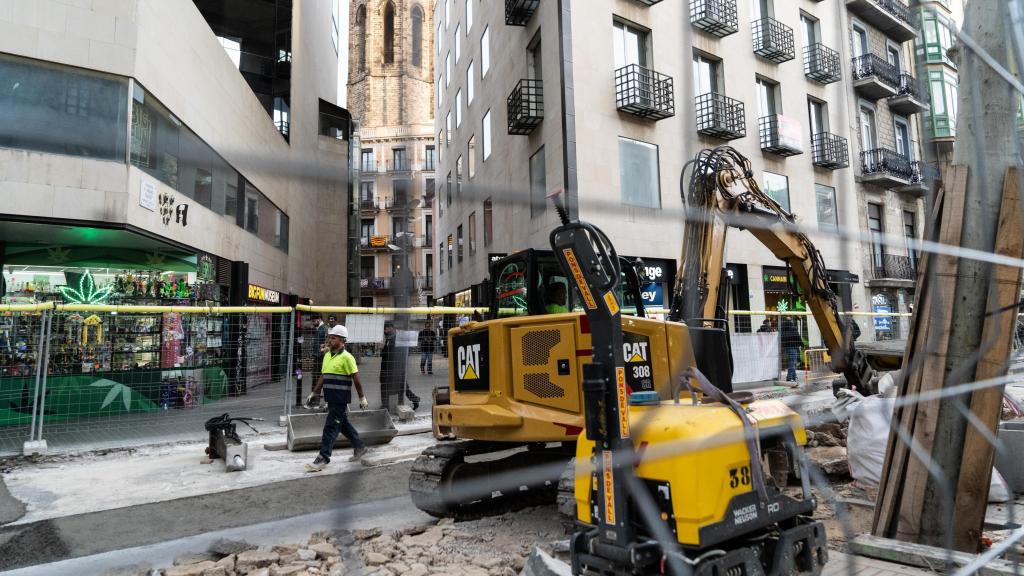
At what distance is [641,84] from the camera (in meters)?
11.9

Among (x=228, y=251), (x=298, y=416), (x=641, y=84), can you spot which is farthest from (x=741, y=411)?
(x=228, y=251)

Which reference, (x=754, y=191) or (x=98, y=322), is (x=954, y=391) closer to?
(x=754, y=191)

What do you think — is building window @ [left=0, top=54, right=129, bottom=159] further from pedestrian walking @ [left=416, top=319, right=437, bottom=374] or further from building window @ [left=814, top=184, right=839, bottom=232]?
building window @ [left=814, top=184, right=839, bottom=232]

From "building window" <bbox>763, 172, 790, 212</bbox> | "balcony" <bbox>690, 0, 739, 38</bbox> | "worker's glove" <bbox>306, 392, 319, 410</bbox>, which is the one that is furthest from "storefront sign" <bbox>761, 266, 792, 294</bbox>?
"worker's glove" <bbox>306, 392, 319, 410</bbox>

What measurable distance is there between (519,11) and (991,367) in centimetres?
1394

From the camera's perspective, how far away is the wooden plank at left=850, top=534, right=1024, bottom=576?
2844mm

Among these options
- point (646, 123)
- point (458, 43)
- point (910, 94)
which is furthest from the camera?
point (458, 43)

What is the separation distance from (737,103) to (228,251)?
12.6m

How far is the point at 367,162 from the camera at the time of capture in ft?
3.98

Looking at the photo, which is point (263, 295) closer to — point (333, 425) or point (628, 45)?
point (333, 425)

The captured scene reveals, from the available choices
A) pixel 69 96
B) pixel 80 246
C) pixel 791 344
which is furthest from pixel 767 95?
pixel 80 246

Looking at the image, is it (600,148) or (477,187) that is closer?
(477,187)

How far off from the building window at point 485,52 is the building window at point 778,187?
12.6m

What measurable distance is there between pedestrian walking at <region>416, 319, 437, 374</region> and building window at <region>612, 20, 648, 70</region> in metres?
6.11
